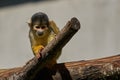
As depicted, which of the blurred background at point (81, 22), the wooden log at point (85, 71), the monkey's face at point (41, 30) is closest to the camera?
the wooden log at point (85, 71)

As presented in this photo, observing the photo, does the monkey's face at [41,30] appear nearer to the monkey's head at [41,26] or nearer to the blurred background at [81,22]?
the monkey's head at [41,26]

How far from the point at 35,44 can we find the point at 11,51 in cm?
208

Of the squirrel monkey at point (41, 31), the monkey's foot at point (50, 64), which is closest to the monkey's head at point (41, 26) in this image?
the squirrel monkey at point (41, 31)

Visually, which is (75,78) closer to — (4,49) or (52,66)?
(52,66)

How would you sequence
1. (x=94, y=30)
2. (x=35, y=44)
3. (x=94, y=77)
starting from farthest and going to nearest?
(x=94, y=30) → (x=35, y=44) → (x=94, y=77)

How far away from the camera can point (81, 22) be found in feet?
20.1

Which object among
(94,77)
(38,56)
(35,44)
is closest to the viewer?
(38,56)

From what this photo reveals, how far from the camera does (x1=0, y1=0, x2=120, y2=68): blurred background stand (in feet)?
20.1

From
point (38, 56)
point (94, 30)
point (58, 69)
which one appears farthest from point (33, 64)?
point (94, 30)

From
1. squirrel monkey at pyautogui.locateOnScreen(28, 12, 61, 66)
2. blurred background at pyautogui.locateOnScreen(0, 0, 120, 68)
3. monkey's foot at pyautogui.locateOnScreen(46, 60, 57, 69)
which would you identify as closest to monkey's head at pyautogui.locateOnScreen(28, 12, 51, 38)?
squirrel monkey at pyautogui.locateOnScreen(28, 12, 61, 66)

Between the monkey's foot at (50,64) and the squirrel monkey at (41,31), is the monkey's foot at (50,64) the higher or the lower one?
the lower one

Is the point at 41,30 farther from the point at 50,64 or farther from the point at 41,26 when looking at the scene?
the point at 50,64

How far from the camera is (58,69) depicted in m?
4.07

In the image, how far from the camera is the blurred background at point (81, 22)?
6.13 metres
